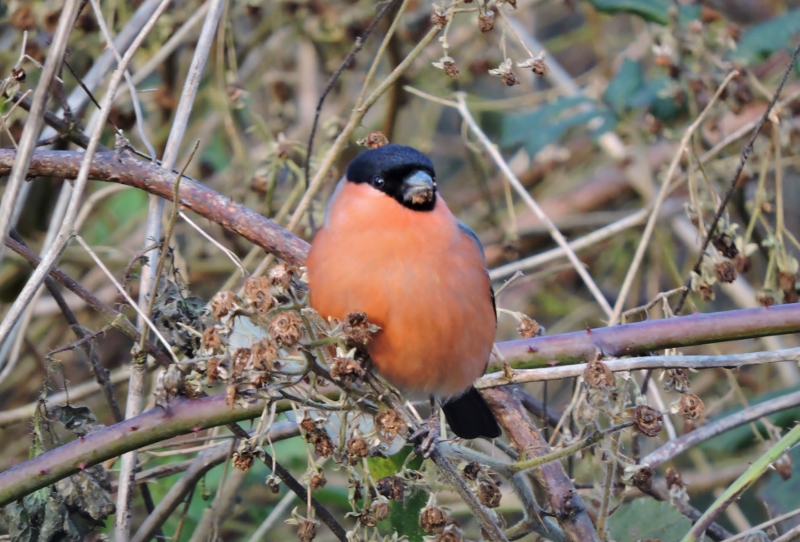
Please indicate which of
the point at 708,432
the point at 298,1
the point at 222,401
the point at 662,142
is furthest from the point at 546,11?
the point at 222,401

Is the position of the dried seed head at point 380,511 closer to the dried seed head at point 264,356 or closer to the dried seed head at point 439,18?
the dried seed head at point 264,356

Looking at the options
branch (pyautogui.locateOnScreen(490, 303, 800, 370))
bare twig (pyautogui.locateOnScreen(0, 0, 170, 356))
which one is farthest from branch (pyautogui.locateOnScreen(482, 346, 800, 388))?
bare twig (pyautogui.locateOnScreen(0, 0, 170, 356))

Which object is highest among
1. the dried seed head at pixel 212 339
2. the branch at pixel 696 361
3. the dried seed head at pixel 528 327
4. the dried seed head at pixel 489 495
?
the dried seed head at pixel 212 339

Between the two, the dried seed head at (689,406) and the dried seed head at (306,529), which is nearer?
the dried seed head at (689,406)

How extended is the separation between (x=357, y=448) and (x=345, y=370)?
0.17 m

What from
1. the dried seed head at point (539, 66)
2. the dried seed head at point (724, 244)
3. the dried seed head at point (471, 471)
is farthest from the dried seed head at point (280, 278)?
the dried seed head at point (724, 244)

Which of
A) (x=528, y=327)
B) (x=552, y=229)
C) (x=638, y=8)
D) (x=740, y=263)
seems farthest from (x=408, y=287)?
(x=638, y=8)

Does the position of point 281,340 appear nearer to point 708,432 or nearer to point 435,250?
point 435,250

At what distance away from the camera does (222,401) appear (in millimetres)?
1706

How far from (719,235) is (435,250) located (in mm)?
817

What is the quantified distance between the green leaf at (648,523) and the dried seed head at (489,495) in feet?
1.47

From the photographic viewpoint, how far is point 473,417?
2498mm

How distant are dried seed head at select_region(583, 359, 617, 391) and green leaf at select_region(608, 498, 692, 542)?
0.75 meters

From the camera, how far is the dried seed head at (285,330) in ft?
4.99
